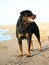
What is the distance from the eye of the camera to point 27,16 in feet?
37.3

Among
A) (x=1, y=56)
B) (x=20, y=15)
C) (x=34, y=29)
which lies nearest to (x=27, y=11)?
(x=20, y=15)

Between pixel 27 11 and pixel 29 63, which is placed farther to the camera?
pixel 27 11

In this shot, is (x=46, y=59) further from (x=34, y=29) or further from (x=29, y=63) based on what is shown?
(x=34, y=29)

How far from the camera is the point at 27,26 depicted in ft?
38.2

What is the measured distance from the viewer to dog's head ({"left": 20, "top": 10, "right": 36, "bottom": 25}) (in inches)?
445

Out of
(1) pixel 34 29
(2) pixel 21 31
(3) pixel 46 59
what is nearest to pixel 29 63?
(3) pixel 46 59

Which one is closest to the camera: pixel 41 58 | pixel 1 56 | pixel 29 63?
pixel 29 63

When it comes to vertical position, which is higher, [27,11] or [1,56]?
[27,11]

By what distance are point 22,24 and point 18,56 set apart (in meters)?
1.53

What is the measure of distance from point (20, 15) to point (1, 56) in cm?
219

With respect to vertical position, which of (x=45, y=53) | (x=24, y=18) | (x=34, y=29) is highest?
(x=24, y=18)

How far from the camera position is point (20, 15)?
11.5 m

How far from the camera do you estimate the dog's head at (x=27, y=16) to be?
37.1 feet

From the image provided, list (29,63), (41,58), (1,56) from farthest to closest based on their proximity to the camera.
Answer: (1,56)
(41,58)
(29,63)
